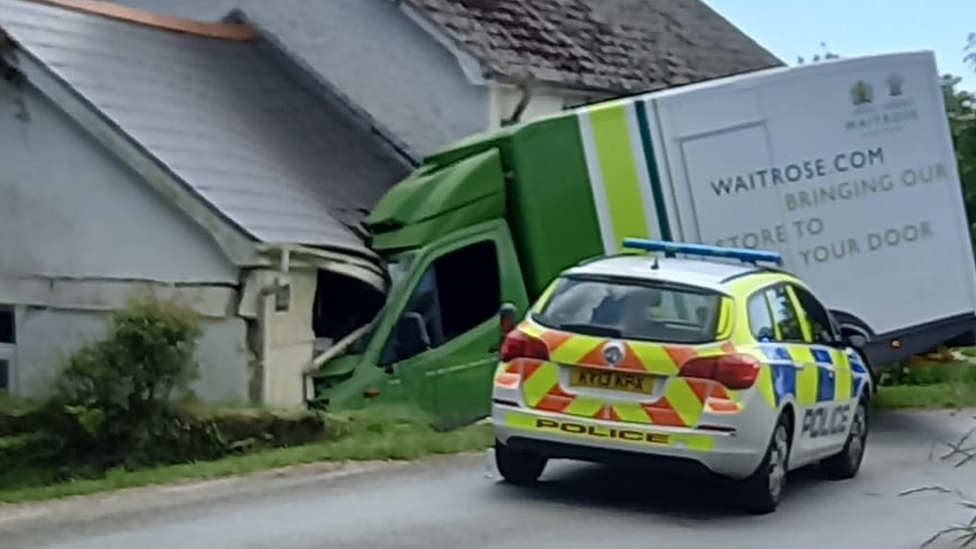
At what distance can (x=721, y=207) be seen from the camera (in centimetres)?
1730

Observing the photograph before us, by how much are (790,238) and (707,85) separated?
5.38 feet

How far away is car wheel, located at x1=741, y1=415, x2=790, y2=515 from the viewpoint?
1177cm

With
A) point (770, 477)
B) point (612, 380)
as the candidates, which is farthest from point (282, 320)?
point (770, 477)

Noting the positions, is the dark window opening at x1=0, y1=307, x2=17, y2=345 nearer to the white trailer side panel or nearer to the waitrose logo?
the white trailer side panel

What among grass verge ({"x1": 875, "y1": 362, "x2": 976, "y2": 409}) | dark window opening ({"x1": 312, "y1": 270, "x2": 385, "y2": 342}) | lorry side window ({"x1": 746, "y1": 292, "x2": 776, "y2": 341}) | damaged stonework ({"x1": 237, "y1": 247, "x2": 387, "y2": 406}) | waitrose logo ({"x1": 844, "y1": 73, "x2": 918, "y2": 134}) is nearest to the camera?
lorry side window ({"x1": 746, "y1": 292, "x2": 776, "y2": 341})

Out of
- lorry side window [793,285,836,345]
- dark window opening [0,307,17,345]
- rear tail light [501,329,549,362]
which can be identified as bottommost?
lorry side window [793,285,836,345]

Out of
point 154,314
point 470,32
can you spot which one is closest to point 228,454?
point 154,314

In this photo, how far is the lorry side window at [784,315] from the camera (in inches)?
496

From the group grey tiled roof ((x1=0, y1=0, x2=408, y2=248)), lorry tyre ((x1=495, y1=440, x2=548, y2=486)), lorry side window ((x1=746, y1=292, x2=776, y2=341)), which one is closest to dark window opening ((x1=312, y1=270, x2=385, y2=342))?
grey tiled roof ((x1=0, y1=0, x2=408, y2=248))

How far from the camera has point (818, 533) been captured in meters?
11.4

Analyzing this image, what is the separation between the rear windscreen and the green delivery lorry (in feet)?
15.7

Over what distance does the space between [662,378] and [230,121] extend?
9955 mm

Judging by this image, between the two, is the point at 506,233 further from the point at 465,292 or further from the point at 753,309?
the point at 753,309

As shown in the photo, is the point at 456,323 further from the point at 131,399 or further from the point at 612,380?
the point at 612,380
